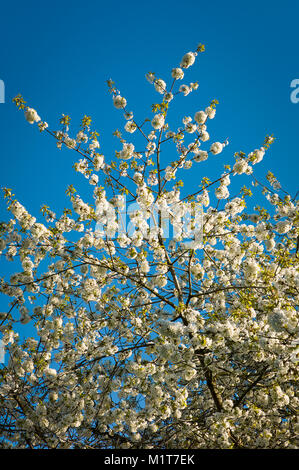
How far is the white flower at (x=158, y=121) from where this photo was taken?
21.6 feet

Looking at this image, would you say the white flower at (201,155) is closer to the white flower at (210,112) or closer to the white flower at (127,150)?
the white flower at (210,112)

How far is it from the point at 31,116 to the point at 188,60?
308 cm

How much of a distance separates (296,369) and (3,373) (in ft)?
15.6

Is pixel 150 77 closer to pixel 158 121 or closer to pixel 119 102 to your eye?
pixel 119 102

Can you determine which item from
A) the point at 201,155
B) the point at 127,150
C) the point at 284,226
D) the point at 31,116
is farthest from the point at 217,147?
the point at 31,116

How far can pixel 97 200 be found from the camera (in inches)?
233

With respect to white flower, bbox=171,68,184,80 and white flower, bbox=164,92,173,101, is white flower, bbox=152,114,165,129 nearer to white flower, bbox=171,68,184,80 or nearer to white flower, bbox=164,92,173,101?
white flower, bbox=164,92,173,101

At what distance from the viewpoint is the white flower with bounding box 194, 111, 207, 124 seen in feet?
22.2

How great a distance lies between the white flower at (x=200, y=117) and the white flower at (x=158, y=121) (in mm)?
731

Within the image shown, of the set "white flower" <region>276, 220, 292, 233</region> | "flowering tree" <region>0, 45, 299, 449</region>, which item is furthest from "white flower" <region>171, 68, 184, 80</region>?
"white flower" <region>276, 220, 292, 233</region>

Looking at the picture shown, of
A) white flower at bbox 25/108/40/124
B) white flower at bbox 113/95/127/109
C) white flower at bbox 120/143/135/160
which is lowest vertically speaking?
white flower at bbox 120/143/135/160

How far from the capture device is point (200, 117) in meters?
6.79

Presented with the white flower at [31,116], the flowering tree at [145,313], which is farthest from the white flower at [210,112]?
the white flower at [31,116]

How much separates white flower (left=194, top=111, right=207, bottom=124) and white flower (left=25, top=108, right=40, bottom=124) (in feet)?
9.92
